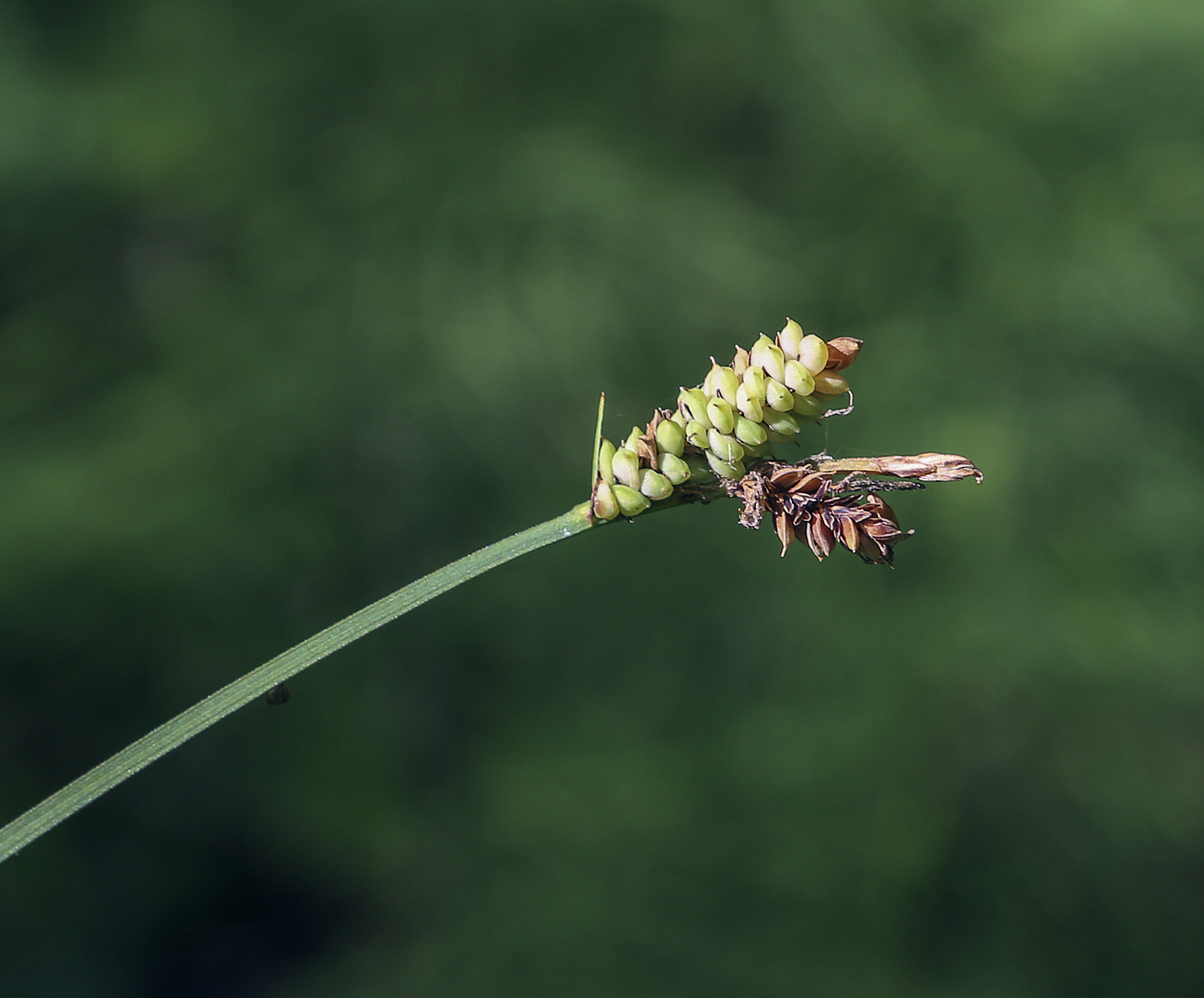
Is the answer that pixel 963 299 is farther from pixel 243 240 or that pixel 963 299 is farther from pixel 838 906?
pixel 243 240

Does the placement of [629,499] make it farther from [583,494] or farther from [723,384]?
[583,494]

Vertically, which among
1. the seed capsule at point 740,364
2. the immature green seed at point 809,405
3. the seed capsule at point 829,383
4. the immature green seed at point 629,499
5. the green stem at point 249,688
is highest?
the seed capsule at point 740,364

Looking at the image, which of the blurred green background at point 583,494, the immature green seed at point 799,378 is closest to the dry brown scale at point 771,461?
the immature green seed at point 799,378

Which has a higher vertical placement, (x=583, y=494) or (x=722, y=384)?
(x=583, y=494)

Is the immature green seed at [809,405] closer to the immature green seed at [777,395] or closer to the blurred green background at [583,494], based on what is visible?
the immature green seed at [777,395]

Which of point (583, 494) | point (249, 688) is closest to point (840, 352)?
point (249, 688)

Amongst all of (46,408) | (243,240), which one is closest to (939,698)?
(243,240)

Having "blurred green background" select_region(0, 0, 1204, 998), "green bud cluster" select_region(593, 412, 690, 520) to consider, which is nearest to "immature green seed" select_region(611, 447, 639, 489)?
"green bud cluster" select_region(593, 412, 690, 520)

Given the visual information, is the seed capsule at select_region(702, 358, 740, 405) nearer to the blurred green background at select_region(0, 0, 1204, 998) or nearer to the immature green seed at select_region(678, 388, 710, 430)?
the immature green seed at select_region(678, 388, 710, 430)
